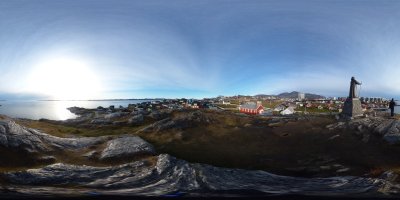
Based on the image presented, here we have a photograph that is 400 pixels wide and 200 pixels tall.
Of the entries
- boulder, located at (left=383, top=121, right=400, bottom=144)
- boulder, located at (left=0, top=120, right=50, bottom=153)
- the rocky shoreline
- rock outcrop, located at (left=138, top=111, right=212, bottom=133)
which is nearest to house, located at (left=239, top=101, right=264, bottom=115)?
rock outcrop, located at (left=138, top=111, right=212, bottom=133)

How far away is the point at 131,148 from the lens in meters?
33.1

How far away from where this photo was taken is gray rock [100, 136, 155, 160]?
3161cm

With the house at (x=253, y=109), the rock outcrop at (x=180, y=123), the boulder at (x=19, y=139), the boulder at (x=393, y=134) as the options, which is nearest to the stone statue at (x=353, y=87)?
the boulder at (x=393, y=134)

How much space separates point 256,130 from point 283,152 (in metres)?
9.58

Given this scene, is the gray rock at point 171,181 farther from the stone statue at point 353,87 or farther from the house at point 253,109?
the house at point 253,109

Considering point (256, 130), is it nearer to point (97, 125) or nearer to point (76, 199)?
point (76, 199)

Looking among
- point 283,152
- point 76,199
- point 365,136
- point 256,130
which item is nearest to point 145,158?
point 76,199

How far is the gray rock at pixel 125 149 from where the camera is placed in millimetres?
31609

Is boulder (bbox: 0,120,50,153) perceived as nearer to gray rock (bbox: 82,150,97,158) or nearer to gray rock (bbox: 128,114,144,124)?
gray rock (bbox: 82,150,97,158)

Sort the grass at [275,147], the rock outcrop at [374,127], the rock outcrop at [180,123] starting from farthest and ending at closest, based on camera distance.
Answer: the rock outcrop at [180,123] < the rock outcrop at [374,127] < the grass at [275,147]

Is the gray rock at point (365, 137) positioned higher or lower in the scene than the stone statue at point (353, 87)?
lower

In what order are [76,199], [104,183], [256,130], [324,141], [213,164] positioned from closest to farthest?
1. [76,199]
2. [104,183]
3. [213,164]
4. [324,141]
5. [256,130]

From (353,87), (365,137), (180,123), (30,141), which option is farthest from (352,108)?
(30,141)

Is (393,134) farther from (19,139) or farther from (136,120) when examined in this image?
(136,120)
